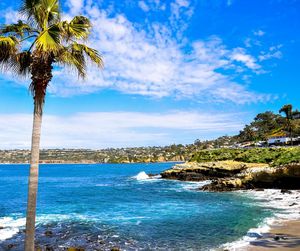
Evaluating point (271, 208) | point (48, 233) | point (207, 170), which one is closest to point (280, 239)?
point (271, 208)

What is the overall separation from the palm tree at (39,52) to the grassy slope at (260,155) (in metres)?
48.1

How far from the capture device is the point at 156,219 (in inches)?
1266

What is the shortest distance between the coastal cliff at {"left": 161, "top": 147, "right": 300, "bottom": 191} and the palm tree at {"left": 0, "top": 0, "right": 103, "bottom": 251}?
42614 mm

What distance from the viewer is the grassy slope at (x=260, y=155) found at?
59.3 meters

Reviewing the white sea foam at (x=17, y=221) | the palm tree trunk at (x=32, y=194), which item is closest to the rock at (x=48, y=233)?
the white sea foam at (x=17, y=221)

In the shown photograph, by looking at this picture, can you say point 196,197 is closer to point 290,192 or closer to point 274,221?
point 290,192

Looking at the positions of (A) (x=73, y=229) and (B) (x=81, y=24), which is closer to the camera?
(B) (x=81, y=24)

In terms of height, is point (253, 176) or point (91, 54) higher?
point (91, 54)

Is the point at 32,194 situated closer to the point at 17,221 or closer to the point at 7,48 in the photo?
the point at 7,48

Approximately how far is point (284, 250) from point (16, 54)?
17.0m

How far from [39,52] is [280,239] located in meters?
18.8

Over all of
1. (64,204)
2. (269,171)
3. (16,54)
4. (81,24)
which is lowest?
(64,204)

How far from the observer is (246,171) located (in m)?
60.7

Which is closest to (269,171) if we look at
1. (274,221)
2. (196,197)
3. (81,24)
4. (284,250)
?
(196,197)
